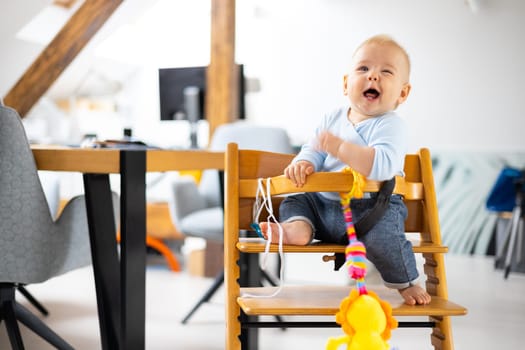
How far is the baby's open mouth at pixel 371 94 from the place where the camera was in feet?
4.66

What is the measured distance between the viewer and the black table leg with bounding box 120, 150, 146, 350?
1736 millimetres

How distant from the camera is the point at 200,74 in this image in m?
3.58

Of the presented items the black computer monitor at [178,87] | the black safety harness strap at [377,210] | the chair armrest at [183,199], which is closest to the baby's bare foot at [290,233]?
the black safety harness strap at [377,210]

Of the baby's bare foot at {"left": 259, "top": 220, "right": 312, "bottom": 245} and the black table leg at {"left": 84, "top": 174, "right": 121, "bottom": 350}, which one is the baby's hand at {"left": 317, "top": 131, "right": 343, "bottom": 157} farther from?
the black table leg at {"left": 84, "top": 174, "right": 121, "bottom": 350}

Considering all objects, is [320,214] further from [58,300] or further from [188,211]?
[58,300]

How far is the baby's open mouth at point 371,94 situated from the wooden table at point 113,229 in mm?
662

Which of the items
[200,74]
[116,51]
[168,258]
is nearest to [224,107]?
[200,74]

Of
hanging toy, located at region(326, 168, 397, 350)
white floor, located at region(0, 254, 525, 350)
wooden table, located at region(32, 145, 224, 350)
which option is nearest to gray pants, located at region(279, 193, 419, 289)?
hanging toy, located at region(326, 168, 397, 350)

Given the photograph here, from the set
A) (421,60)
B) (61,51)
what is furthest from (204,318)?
(421,60)

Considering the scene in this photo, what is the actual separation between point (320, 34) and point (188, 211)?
3.30 meters

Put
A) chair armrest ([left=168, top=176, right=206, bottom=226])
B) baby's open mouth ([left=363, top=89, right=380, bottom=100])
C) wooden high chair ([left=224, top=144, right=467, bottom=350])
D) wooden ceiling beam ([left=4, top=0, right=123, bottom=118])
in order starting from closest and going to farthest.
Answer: wooden high chair ([left=224, top=144, right=467, bottom=350]) → baby's open mouth ([left=363, top=89, right=380, bottom=100]) → chair armrest ([left=168, top=176, right=206, bottom=226]) → wooden ceiling beam ([left=4, top=0, right=123, bottom=118])

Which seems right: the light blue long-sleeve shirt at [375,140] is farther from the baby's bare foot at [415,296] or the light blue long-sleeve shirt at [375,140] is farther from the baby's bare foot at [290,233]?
the baby's bare foot at [415,296]

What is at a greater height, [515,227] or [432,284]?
[432,284]

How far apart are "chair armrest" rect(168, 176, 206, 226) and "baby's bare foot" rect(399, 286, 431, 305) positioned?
66.7 inches
